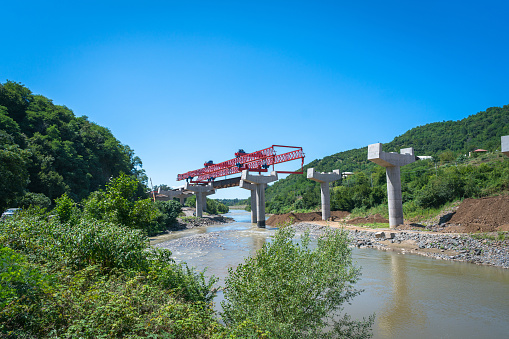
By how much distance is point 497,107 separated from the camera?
7675 cm

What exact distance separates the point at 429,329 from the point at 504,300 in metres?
4.08

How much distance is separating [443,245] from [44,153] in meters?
46.7

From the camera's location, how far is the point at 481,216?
71.7ft

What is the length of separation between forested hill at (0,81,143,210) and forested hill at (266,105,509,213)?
40084 mm

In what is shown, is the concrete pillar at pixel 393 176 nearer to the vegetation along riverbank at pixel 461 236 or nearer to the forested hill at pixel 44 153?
the vegetation along riverbank at pixel 461 236

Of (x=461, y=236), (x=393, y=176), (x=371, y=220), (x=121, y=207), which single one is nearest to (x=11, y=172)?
(x=121, y=207)

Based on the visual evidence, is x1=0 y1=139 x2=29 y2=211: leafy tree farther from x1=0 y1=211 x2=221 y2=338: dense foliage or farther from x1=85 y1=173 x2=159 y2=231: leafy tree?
x1=0 y1=211 x2=221 y2=338: dense foliage

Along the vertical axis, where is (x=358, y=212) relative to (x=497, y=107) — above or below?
below

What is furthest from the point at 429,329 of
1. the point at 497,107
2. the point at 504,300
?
the point at 497,107

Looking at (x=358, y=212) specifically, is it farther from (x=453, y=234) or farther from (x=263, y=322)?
(x=263, y=322)

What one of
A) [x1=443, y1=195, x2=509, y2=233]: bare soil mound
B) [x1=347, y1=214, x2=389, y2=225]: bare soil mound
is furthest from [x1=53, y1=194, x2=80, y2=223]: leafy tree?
[x1=347, y1=214, x2=389, y2=225]: bare soil mound

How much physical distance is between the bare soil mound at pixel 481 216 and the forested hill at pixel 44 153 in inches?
1284

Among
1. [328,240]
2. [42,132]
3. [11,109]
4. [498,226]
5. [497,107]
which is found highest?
[497,107]

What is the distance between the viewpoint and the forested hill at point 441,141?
202 feet
